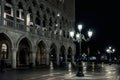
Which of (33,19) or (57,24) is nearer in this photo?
(33,19)

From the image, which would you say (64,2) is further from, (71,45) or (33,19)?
(33,19)

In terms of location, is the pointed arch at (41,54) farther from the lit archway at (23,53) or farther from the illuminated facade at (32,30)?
the lit archway at (23,53)

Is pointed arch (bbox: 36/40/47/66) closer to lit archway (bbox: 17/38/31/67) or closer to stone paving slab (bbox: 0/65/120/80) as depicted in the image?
lit archway (bbox: 17/38/31/67)

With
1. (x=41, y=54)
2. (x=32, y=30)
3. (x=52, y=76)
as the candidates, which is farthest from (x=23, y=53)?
(x=52, y=76)

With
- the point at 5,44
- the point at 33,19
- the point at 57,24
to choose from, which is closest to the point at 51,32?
the point at 57,24

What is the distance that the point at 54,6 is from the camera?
174 ft

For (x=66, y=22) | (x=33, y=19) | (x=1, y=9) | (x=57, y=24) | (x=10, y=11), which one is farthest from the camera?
(x=66, y=22)

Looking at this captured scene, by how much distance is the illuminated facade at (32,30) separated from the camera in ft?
120

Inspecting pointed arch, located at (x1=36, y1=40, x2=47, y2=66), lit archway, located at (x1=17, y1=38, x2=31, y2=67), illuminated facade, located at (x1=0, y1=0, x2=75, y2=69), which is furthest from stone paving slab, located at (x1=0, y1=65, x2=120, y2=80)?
pointed arch, located at (x1=36, y1=40, x2=47, y2=66)

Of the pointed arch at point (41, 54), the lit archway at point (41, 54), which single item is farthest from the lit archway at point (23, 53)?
the lit archway at point (41, 54)

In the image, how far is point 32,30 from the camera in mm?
42688

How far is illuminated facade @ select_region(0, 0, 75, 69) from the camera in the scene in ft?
120

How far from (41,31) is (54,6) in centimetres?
849

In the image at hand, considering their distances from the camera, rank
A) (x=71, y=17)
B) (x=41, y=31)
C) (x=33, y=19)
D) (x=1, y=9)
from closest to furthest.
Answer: (x=1, y=9) < (x=33, y=19) < (x=41, y=31) < (x=71, y=17)
